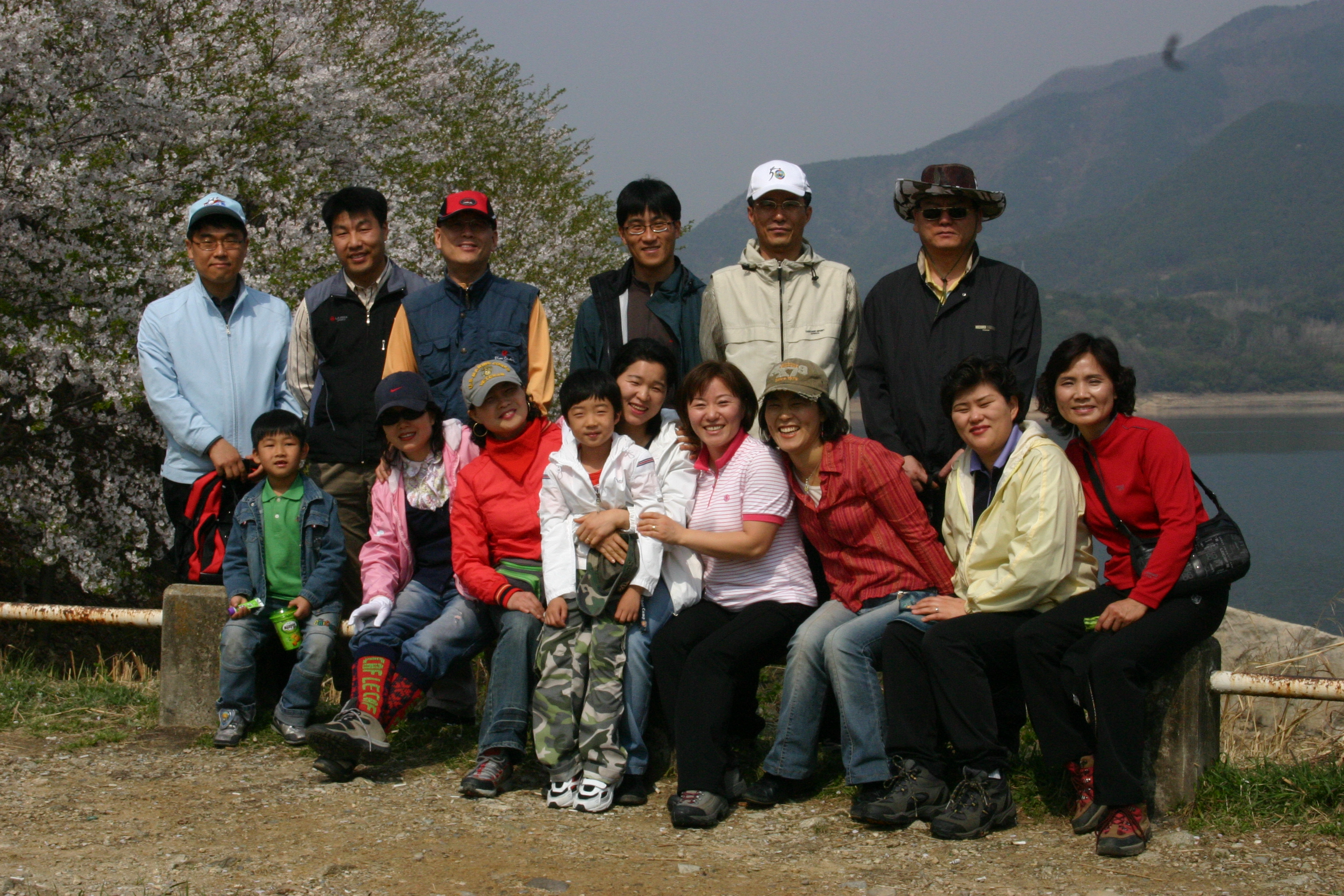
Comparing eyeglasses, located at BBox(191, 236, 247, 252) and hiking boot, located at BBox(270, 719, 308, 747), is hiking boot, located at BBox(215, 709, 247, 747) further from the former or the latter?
eyeglasses, located at BBox(191, 236, 247, 252)

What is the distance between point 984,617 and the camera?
3.87 m

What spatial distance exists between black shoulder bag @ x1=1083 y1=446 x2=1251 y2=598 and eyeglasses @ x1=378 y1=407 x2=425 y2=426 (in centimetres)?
284

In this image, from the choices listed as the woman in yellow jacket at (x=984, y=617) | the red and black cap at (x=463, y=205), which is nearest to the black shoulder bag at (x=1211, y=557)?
the woman in yellow jacket at (x=984, y=617)

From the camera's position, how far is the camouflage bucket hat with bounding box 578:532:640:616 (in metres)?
Result: 4.11

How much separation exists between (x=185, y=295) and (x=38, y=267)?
513 cm

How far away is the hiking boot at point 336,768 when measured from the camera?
4.16 m

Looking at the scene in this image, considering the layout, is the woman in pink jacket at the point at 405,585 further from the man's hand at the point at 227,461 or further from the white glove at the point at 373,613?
the man's hand at the point at 227,461

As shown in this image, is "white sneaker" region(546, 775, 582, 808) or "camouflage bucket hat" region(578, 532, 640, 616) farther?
"camouflage bucket hat" region(578, 532, 640, 616)

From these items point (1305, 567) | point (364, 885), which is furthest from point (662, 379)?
point (1305, 567)

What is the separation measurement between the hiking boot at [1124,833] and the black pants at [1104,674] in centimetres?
3

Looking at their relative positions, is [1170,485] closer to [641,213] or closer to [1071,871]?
[1071,871]

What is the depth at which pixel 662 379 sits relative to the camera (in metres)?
4.52

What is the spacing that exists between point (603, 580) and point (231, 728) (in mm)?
1817

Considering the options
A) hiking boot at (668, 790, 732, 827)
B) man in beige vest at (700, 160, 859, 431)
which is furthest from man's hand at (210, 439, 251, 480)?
hiking boot at (668, 790, 732, 827)
